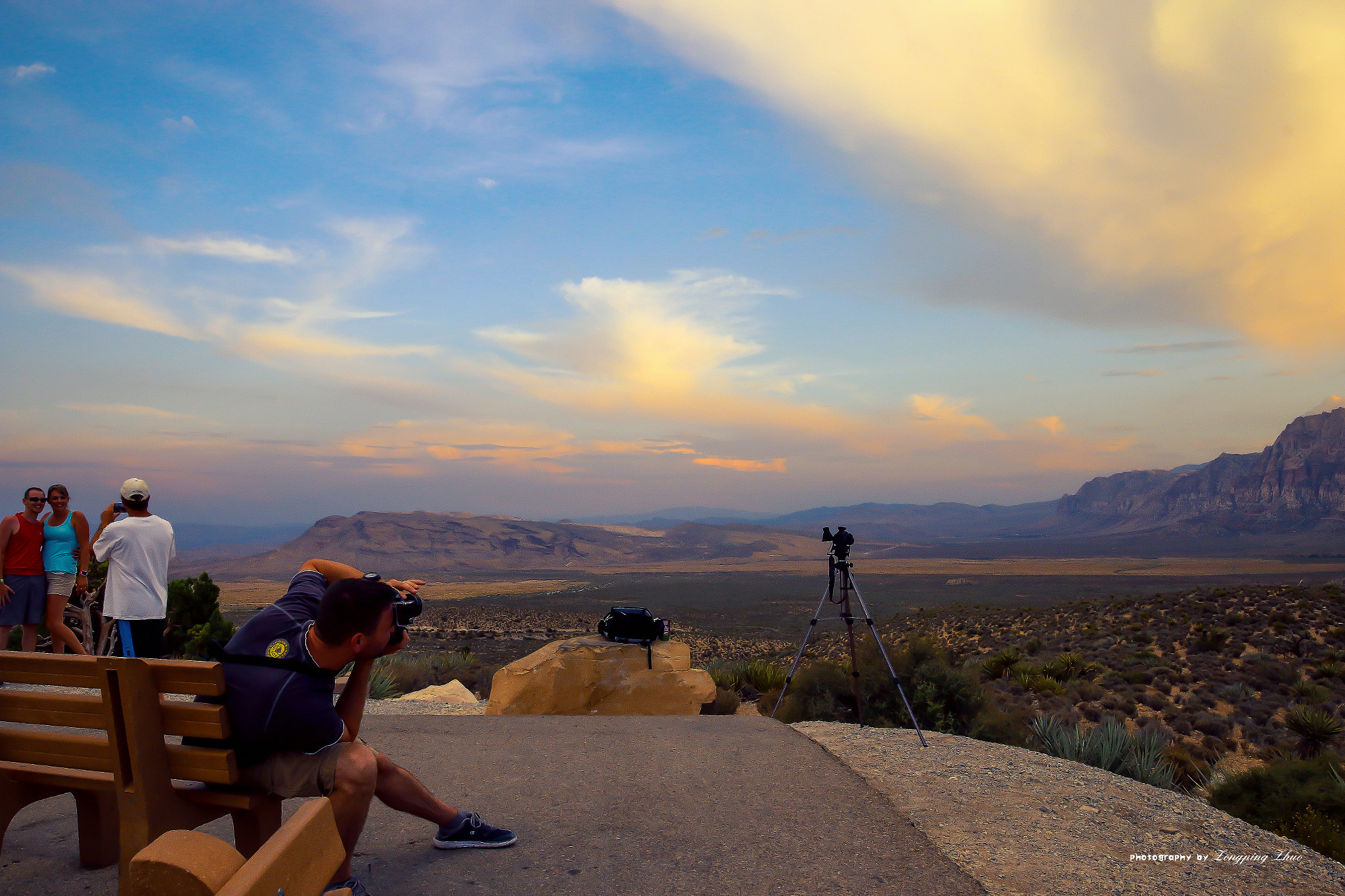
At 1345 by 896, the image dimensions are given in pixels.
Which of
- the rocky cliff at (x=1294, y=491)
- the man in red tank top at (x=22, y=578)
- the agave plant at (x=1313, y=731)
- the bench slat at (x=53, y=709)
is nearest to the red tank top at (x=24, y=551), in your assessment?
the man in red tank top at (x=22, y=578)

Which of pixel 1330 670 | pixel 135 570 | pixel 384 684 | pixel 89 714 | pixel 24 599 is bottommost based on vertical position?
pixel 1330 670

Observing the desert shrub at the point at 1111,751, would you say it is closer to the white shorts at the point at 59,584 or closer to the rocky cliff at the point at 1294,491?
the white shorts at the point at 59,584

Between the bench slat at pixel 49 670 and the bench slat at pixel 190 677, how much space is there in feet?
0.73

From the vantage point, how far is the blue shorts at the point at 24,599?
8247 millimetres

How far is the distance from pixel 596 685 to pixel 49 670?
22.0 ft

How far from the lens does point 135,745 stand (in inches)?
127

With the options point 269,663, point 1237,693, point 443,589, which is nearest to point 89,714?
point 269,663

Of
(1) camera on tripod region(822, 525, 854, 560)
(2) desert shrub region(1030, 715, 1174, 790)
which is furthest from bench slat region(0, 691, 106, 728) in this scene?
(2) desert shrub region(1030, 715, 1174, 790)

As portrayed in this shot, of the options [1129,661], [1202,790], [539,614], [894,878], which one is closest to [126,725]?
[894,878]

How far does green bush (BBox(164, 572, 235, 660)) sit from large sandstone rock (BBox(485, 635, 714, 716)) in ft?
28.1

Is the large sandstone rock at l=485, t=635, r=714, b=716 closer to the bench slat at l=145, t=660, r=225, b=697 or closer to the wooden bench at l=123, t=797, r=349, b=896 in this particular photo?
the bench slat at l=145, t=660, r=225, b=697

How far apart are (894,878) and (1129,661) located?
64.9ft

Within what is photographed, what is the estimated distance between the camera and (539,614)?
2159 inches

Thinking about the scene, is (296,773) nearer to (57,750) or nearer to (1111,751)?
(57,750)
